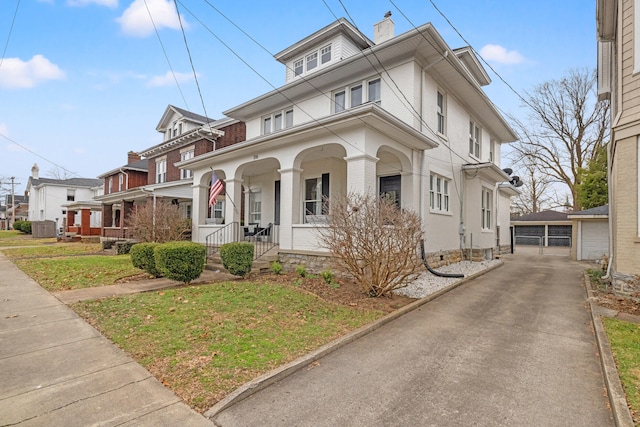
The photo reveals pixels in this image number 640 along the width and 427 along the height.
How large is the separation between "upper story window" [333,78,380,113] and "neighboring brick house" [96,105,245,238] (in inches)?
291

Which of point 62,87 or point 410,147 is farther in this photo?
point 62,87

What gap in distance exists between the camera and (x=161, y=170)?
79.0 feet

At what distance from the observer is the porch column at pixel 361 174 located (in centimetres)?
883

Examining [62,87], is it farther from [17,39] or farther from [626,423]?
[626,423]

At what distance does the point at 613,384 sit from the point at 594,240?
56.6 feet

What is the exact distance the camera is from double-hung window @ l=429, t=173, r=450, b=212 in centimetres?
1168

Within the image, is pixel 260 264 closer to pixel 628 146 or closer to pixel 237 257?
pixel 237 257

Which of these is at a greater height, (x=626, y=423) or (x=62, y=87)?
(x=62, y=87)

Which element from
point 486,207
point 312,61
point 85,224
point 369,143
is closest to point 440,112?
point 369,143

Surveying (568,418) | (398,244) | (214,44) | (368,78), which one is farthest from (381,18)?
(568,418)

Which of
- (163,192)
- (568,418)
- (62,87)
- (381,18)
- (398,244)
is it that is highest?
(381,18)

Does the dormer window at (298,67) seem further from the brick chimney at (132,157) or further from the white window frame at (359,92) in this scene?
the brick chimney at (132,157)

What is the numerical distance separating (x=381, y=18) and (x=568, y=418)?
1367 centimetres

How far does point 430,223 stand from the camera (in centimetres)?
1133
